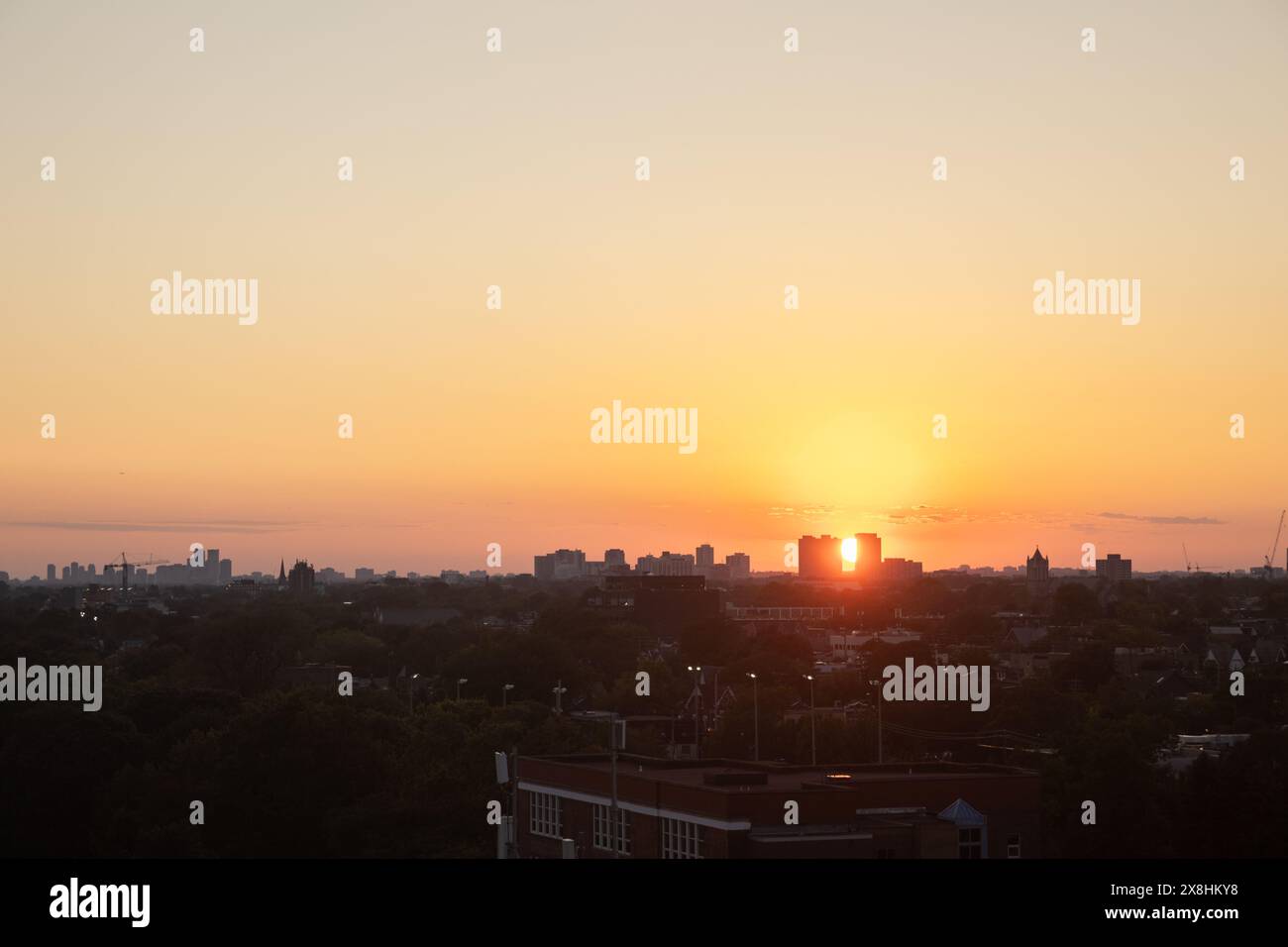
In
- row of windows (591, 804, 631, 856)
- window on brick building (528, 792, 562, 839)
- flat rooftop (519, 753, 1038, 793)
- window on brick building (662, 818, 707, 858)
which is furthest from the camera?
window on brick building (528, 792, 562, 839)

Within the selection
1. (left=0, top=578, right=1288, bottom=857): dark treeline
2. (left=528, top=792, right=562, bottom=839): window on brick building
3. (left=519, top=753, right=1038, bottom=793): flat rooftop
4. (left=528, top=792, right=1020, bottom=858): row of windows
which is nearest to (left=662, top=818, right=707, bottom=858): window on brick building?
(left=528, top=792, right=1020, bottom=858): row of windows

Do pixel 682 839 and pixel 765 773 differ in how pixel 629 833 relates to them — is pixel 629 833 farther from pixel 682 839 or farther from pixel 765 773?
pixel 765 773

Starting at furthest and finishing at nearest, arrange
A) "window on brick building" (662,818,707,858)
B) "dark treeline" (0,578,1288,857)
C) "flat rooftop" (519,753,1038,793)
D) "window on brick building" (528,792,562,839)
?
"dark treeline" (0,578,1288,857) → "window on brick building" (528,792,562,839) → "flat rooftop" (519,753,1038,793) → "window on brick building" (662,818,707,858)

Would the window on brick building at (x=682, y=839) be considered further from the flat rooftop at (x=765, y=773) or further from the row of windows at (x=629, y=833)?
the flat rooftop at (x=765, y=773)

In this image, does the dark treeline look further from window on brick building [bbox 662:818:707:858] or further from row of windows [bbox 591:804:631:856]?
window on brick building [bbox 662:818:707:858]

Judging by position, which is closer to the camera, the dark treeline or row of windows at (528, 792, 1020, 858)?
row of windows at (528, 792, 1020, 858)

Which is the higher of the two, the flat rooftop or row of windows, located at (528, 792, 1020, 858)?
the flat rooftop

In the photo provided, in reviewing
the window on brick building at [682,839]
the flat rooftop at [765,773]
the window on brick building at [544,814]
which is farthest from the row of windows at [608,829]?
the window on brick building at [544,814]

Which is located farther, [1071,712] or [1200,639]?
[1200,639]
